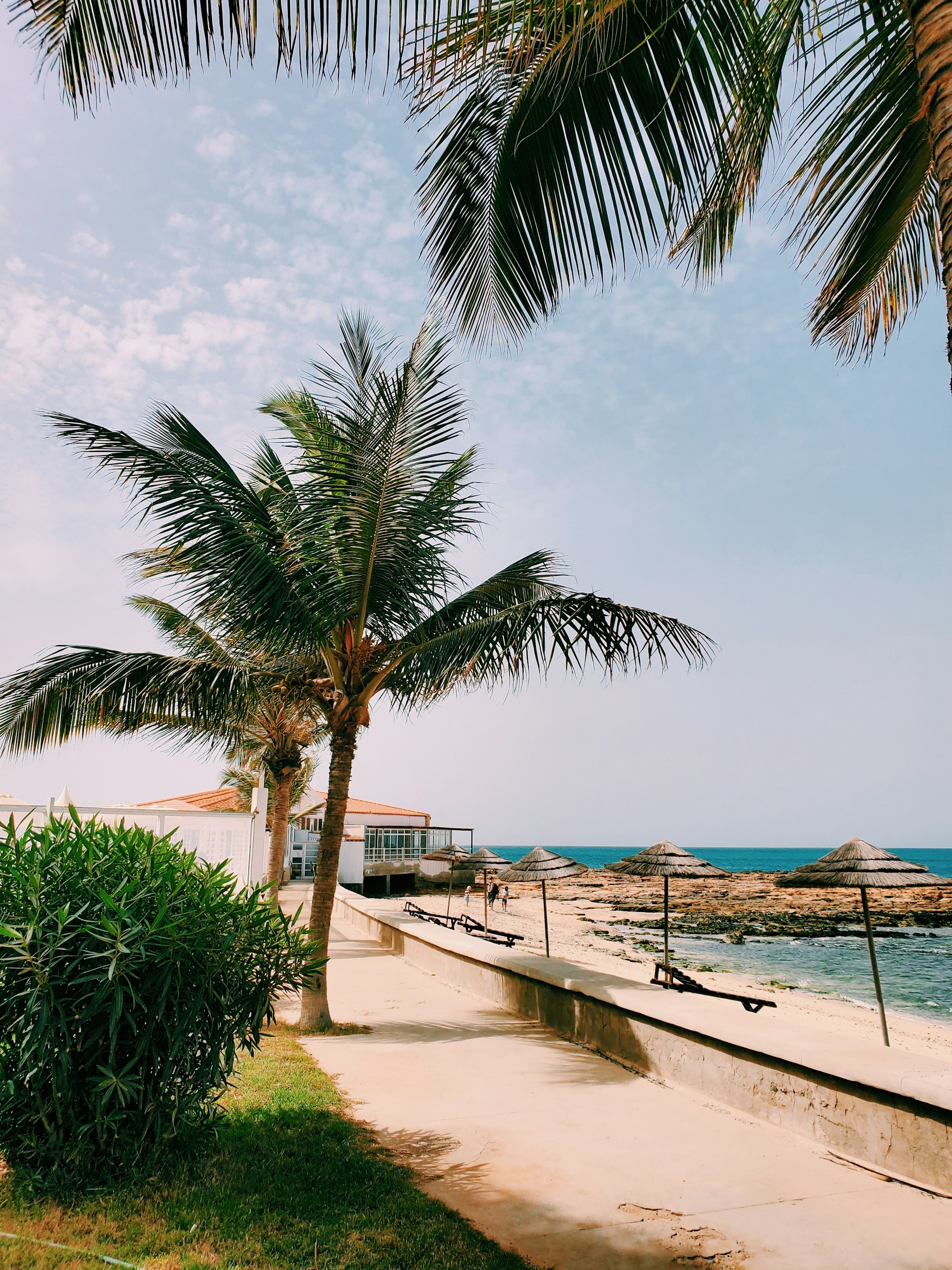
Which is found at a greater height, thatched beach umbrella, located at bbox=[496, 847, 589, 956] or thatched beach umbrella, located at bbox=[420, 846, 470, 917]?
thatched beach umbrella, located at bbox=[496, 847, 589, 956]

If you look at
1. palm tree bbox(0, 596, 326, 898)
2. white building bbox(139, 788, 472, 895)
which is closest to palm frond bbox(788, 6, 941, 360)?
palm tree bbox(0, 596, 326, 898)

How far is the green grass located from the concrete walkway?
294mm

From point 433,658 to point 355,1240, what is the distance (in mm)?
5382

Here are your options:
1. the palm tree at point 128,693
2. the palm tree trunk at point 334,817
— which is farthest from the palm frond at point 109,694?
the palm tree trunk at point 334,817

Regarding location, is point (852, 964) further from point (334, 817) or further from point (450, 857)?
point (334, 817)

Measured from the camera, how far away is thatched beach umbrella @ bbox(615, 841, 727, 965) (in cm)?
951

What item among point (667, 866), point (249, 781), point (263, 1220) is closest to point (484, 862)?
point (667, 866)

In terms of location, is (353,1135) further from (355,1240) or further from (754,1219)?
(754,1219)

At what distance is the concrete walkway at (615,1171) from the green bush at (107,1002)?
144 centimetres

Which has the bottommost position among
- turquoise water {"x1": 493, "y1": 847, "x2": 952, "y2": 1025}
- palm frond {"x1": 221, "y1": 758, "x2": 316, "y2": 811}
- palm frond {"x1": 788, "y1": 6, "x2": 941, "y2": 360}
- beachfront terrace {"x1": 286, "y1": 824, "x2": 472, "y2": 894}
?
turquoise water {"x1": 493, "y1": 847, "x2": 952, "y2": 1025}

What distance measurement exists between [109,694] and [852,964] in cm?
2746

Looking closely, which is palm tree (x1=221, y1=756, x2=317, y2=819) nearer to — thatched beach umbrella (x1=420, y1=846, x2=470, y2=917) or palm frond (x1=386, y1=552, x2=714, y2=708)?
thatched beach umbrella (x1=420, y1=846, x2=470, y2=917)

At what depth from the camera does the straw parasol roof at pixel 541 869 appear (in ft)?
36.7

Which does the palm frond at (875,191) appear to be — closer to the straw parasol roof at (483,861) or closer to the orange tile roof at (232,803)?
the orange tile roof at (232,803)
